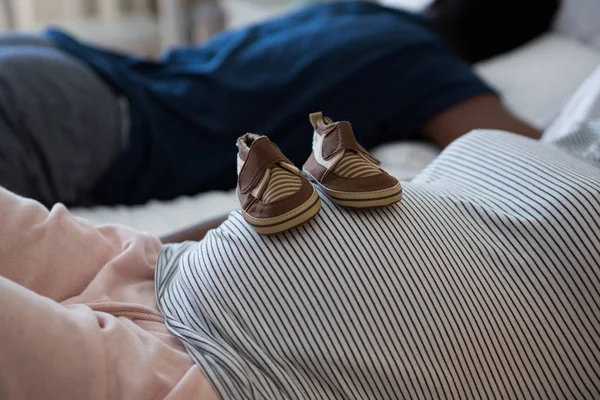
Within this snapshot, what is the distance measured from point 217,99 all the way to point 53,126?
1.23 ft

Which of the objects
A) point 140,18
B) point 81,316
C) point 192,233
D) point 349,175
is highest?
point 349,175

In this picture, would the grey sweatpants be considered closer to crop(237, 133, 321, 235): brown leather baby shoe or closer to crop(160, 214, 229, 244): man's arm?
crop(160, 214, 229, 244): man's arm

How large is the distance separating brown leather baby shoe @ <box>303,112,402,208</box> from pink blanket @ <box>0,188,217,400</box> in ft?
0.86

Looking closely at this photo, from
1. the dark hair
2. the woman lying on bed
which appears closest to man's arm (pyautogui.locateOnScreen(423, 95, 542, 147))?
the dark hair

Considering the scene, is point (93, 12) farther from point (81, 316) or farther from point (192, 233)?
point (81, 316)

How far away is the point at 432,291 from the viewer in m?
0.69

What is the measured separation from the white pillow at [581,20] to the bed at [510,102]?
0.03 m

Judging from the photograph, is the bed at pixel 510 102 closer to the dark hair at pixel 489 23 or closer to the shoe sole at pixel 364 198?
the dark hair at pixel 489 23

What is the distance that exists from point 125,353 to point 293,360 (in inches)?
7.2

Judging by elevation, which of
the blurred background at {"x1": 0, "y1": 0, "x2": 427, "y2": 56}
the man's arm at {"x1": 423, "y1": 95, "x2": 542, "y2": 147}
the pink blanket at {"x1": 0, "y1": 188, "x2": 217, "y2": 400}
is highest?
the pink blanket at {"x1": 0, "y1": 188, "x2": 217, "y2": 400}

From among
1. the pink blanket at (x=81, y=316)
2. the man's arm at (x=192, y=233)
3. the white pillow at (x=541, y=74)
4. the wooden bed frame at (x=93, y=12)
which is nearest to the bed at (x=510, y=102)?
the white pillow at (x=541, y=74)

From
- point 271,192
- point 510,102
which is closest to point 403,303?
point 271,192

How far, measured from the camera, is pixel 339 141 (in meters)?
0.74

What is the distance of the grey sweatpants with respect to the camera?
119 cm
